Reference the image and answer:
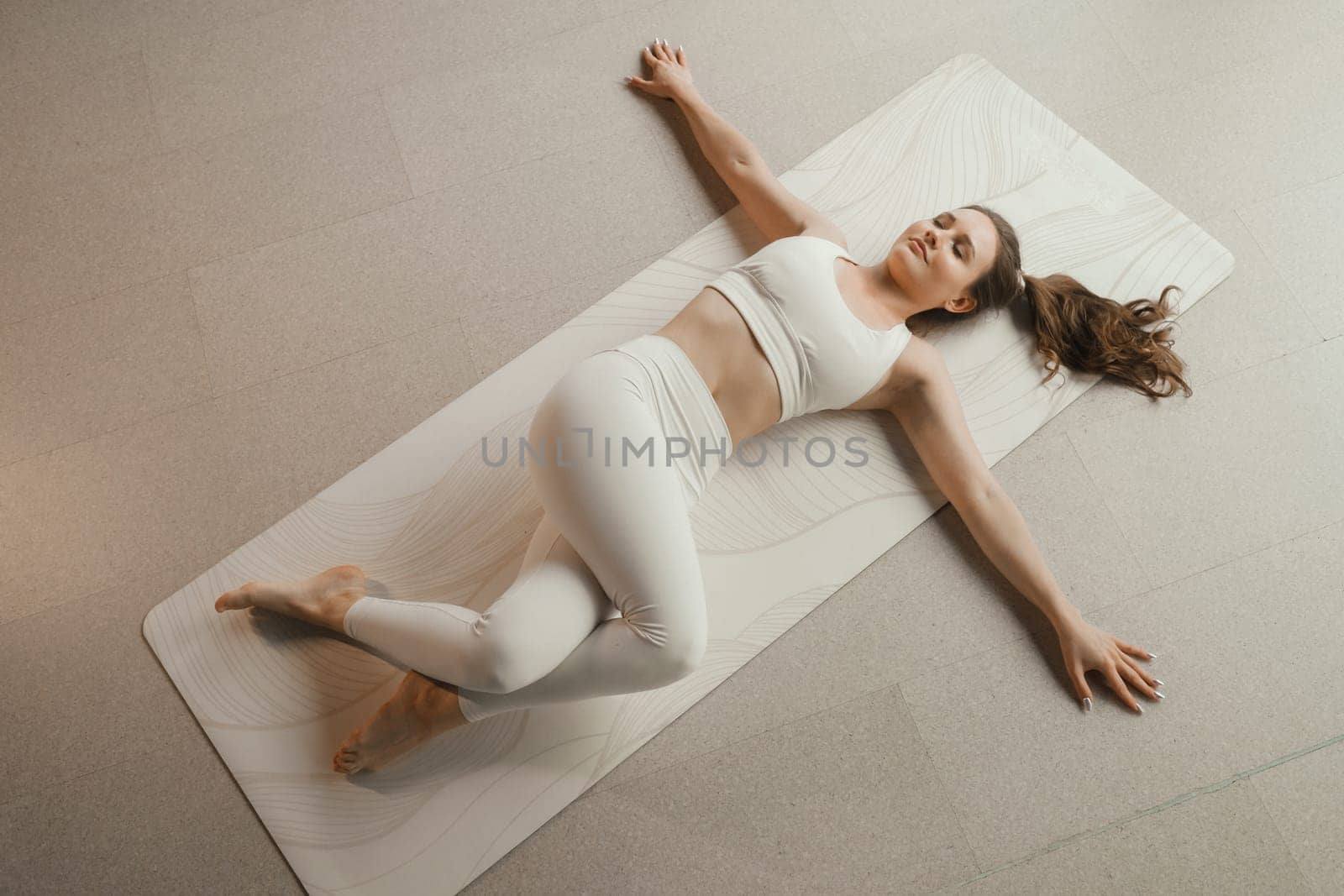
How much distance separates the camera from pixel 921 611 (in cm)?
183

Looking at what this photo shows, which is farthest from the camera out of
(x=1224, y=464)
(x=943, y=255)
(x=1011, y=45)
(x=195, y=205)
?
(x=1011, y=45)

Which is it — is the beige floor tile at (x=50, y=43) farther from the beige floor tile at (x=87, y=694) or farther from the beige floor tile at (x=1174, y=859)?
the beige floor tile at (x=1174, y=859)

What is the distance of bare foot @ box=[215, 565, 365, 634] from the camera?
166 centimetres

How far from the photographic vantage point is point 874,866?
1671 mm

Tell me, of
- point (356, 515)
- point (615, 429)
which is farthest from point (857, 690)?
point (356, 515)

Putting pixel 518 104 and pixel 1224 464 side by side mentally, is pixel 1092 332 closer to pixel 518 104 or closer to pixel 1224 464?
pixel 1224 464

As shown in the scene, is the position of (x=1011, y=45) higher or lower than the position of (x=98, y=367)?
higher

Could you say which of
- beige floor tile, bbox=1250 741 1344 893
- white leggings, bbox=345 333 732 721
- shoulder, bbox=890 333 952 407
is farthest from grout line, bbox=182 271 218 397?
beige floor tile, bbox=1250 741 1344 893

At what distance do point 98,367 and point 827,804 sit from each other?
5.94ft

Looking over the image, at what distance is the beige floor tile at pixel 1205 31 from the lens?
230cm

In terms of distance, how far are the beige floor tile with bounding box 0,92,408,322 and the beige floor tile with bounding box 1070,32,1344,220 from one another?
1.84 meters

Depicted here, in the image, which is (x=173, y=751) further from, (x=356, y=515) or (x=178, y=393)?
(x=178, y=393)

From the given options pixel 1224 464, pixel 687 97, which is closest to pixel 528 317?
pixel 687 97

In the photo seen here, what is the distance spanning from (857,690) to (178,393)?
159 centimetres
